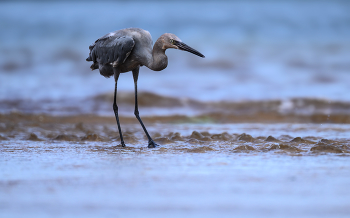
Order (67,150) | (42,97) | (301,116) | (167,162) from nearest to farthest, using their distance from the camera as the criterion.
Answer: (167,162) → (67,150) → (301,116) → (42,97)

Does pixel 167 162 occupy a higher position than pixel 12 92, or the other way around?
pixel 12 92

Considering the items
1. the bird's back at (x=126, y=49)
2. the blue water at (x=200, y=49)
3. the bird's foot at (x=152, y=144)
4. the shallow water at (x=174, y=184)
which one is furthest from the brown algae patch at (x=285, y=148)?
the blue water at (x=200, y=49)

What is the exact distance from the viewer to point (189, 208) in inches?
115

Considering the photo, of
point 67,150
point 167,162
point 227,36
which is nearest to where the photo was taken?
point 167,162

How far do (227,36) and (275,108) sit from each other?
7.61 meters

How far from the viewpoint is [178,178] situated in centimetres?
376

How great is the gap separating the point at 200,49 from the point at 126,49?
11.5 m

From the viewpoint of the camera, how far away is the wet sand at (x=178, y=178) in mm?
2926

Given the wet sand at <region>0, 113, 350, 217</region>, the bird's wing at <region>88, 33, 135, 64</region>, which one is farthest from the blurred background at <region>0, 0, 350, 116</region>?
the wet sand at <region>0, 113, 350, 217</region>

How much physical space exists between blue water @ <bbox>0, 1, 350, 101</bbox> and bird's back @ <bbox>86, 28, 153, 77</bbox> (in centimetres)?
628

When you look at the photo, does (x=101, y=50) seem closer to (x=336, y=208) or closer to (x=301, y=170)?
(x=301, y=170)

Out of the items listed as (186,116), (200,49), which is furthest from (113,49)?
(200,49)

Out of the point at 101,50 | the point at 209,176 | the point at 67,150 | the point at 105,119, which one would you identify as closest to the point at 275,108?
the point at 105,119

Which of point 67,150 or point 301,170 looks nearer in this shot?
point 301,170
